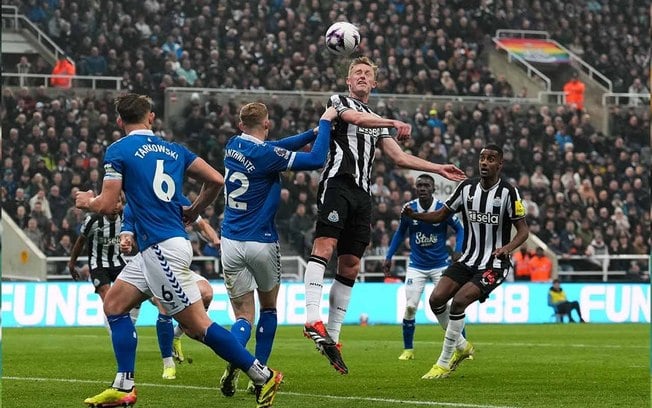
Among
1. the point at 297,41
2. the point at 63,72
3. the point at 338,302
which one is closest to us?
the point at 338,302

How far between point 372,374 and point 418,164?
10.1 ft

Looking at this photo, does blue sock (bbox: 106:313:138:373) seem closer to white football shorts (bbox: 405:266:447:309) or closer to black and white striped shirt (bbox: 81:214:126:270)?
black and white striped shirt (bbox: 81:214:126:270)

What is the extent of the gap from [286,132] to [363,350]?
44.1 feet

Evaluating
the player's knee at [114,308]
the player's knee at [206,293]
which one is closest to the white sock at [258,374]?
the player's knee at [114,308]

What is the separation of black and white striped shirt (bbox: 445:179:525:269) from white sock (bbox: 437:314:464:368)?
56 centimetres

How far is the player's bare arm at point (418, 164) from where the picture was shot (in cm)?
964

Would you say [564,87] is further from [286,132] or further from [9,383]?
[9,383]

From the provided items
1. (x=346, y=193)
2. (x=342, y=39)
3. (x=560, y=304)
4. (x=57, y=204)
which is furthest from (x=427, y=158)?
(x=346, y=193)

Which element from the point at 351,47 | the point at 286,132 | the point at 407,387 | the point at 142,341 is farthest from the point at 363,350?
the point at 286,132

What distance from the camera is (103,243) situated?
1420cm

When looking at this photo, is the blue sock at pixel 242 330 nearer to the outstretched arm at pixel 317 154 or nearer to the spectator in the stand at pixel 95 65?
the outstretched arm at pixel 317 154

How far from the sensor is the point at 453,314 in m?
11.8

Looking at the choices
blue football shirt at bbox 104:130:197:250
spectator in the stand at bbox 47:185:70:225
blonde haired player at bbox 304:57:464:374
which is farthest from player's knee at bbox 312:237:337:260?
spectator in the stand at bbox 47:185:70:225

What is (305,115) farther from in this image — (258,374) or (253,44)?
(258,374)
